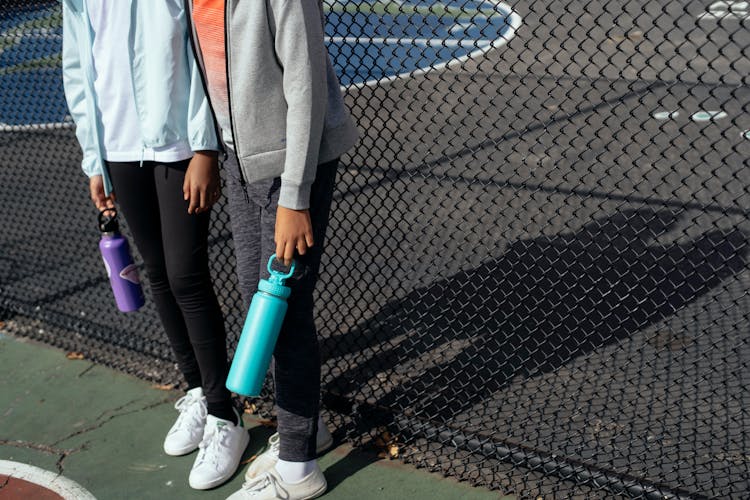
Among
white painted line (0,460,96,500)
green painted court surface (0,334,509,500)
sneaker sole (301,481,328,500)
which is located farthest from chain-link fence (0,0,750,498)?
white painted line (0,460,96,500)

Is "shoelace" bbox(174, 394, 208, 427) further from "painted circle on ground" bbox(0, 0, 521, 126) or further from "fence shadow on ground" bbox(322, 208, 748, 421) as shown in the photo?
"painted circle on ground" bbox(0, 0, 521, 126)

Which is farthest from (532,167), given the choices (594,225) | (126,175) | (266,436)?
(126,175)

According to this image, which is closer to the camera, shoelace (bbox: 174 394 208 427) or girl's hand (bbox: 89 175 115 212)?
girl's hand (bbox: 89 175 115 212)

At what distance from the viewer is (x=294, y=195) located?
2354 millimetres

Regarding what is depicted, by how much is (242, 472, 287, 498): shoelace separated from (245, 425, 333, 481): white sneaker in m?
0.06

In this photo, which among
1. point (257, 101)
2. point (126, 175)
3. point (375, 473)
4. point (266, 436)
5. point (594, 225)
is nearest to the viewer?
point (257, 101)

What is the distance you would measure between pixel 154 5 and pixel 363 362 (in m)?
2.03

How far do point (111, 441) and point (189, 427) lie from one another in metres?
0.42

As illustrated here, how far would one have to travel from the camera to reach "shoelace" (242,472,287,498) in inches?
117

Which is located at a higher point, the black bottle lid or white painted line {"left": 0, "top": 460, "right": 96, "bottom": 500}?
the black bottle lid

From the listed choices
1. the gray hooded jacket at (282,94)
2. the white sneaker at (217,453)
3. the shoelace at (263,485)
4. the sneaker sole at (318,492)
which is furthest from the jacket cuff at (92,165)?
A: the sneaker sole at (318,492)

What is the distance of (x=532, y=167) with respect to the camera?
6.35 m

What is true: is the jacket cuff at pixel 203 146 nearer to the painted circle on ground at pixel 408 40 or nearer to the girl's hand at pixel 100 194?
the girl's hand at pixel 100 194

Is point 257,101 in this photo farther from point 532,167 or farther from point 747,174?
point 747,174
